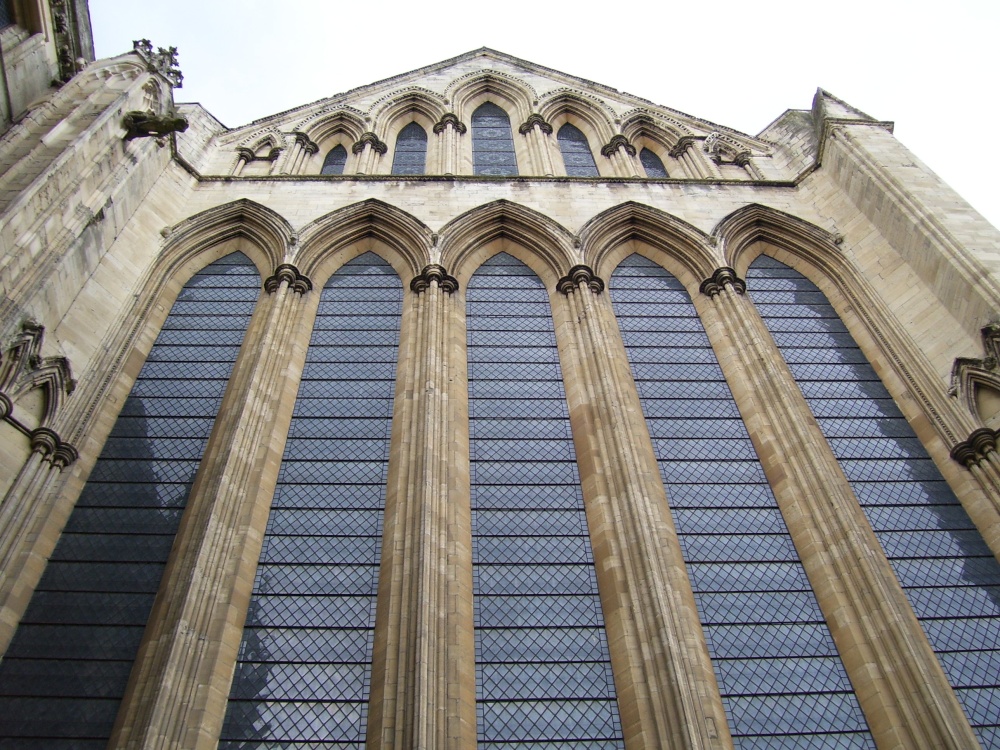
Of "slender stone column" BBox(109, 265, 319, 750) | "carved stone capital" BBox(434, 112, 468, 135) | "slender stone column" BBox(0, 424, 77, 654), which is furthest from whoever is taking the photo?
"carved stone capital" BBox(434, 112, 468, 135)

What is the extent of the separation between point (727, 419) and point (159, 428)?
701 centimetres

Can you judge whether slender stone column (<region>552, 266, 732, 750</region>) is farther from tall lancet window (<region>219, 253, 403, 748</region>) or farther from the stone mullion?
tall lancet window (<region>219, 253, 403, 748</region>)

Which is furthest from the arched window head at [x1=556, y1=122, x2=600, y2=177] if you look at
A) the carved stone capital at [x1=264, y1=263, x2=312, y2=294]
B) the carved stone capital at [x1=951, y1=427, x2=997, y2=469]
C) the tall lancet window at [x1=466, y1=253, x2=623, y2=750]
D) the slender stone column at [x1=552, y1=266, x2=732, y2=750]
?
the carved stone capital at [x1=951, y1=427, x2=997, y2=469]

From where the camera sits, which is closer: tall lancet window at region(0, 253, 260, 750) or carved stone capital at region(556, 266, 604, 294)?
tall lancet window at region(0, 253, 260, 750)

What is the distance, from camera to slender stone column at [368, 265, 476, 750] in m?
7.30

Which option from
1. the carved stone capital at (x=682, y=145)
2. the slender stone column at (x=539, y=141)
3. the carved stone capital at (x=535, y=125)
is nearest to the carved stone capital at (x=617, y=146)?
the carved stone capital at (x=682, y=145)

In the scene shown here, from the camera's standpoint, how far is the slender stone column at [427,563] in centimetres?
730

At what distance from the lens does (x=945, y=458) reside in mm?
10242

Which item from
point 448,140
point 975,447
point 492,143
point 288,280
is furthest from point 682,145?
point 975,447

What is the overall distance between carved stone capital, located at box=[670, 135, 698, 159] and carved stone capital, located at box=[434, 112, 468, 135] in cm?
404

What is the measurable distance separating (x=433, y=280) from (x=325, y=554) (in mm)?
4733

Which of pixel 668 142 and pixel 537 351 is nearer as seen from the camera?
pixel 537 351

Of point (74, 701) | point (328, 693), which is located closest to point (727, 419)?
point (328, 693)

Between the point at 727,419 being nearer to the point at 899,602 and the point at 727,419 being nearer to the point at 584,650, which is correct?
the point at 899,602
